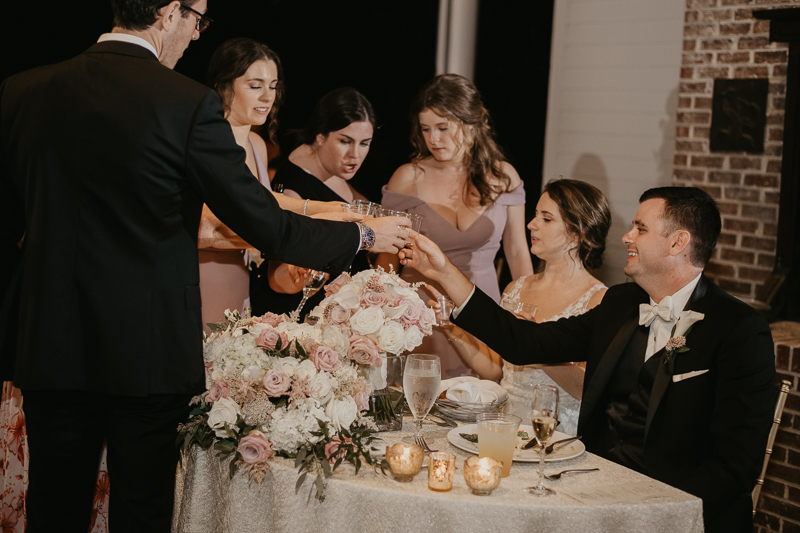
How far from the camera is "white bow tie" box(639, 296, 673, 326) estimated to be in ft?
6.56

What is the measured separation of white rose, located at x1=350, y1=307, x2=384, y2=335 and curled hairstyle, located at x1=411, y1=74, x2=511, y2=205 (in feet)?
5.95

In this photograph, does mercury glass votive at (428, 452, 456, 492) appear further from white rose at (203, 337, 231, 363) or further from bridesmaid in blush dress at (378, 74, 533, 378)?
bridesmaid in blush dress at (378, 74, 533, 378)

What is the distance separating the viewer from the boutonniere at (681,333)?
1.90 m

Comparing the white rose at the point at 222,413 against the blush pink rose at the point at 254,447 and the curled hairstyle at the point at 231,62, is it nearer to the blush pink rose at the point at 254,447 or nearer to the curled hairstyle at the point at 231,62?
the blush pink rose at the point at 254,447

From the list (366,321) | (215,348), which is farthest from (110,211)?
(366,321)

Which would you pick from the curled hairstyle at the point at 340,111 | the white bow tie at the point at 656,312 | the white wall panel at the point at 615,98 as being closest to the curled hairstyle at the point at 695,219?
the white bow tie at the point at 656,312

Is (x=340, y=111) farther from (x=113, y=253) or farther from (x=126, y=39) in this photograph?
(x=113, y=253)

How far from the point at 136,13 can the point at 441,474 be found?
1.19 m

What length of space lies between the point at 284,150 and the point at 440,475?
332cm

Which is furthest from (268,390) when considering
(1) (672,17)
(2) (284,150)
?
(1) (672,17)

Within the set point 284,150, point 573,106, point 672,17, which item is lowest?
point 284,150

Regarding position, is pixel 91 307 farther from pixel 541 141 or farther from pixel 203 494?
pixel 541 141

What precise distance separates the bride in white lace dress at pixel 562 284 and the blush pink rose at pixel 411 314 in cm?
85

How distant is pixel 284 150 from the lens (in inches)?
176
